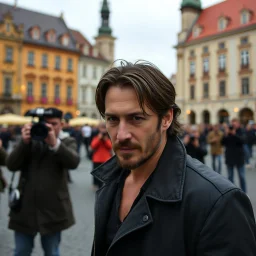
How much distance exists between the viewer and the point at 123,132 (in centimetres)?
147

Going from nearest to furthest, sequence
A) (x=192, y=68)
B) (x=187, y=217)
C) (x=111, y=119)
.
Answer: (x=187, y=217), (x=111, y=119), (x=192, y=68)

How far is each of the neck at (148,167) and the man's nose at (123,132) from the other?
181mm

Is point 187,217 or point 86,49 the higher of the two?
point 86,49

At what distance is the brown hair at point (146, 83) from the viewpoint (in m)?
1.46

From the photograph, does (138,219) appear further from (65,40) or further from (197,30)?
(65,40)

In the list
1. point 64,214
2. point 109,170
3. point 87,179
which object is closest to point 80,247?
point 64,214

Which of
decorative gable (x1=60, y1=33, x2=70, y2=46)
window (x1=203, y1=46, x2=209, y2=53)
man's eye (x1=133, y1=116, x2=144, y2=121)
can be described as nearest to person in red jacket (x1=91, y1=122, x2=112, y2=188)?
man's eye (x1=133, y1=116, x2=144, y2=121)

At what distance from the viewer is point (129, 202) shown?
1645 mm

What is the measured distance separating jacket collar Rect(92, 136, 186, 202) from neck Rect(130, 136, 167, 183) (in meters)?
0.03

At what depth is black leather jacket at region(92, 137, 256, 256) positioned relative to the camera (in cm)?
121

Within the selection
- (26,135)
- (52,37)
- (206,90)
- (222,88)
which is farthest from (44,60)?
(26,135)

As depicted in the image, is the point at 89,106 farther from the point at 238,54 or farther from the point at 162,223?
the point at 162,223

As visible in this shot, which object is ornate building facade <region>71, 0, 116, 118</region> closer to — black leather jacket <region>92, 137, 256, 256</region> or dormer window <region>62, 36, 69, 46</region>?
dormer window <region>62, 36, 69, 46</region>

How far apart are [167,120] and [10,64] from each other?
136ft
